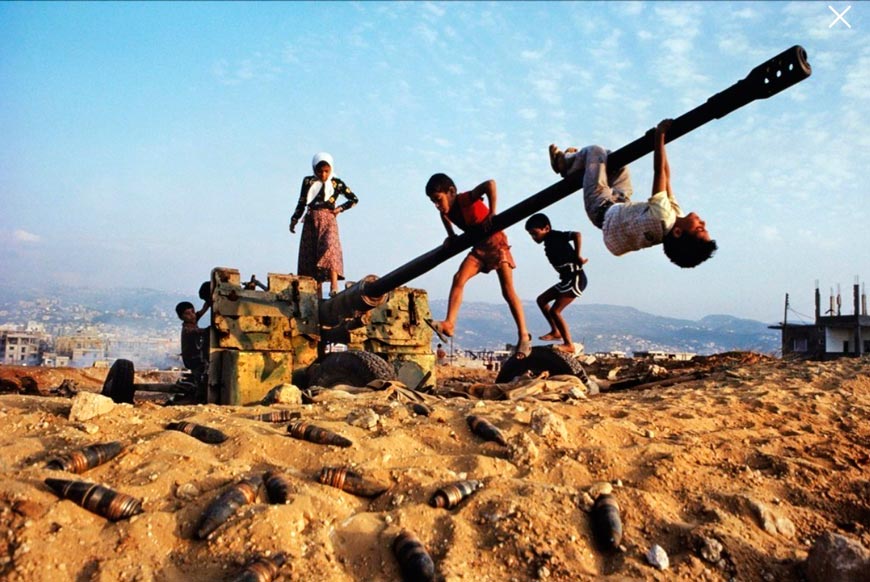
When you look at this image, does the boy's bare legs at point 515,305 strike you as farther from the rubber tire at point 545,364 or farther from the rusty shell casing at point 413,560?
the rusty shell casing at point 413,560

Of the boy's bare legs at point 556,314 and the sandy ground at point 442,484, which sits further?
the boy's bare legs at point 556,314

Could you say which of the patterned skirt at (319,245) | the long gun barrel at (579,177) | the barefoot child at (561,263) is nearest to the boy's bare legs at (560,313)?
the barefoot child at (561,263)

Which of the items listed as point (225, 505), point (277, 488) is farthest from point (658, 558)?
point (225, 505)

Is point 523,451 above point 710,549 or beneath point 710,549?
above

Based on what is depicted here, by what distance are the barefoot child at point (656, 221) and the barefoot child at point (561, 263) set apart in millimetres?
3514

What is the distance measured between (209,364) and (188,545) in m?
5.97

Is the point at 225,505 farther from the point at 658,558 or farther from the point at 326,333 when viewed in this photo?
the point at 326,333

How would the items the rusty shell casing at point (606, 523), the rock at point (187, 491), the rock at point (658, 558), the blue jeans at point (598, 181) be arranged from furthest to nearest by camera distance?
the blue jeans at point (598, 181), the rock at point (187, 491), the rusty shell casing at point (606, 523), the rock at point (658, 558)

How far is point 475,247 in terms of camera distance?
810 centimetres

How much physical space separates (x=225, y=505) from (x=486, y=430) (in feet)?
6.32

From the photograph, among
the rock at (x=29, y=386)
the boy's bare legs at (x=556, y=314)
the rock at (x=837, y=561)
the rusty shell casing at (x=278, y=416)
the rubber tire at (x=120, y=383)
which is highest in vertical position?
the boy's bare legs at (x=556, y=314)

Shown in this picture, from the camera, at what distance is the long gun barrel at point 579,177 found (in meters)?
4.58

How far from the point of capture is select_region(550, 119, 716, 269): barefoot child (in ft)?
16.3

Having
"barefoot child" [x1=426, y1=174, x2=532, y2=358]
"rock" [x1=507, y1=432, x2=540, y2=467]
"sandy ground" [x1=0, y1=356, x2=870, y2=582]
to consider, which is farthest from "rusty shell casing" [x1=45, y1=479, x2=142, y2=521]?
"barefoot child" [x1=426, y1=174, x2=532, y2=358]
